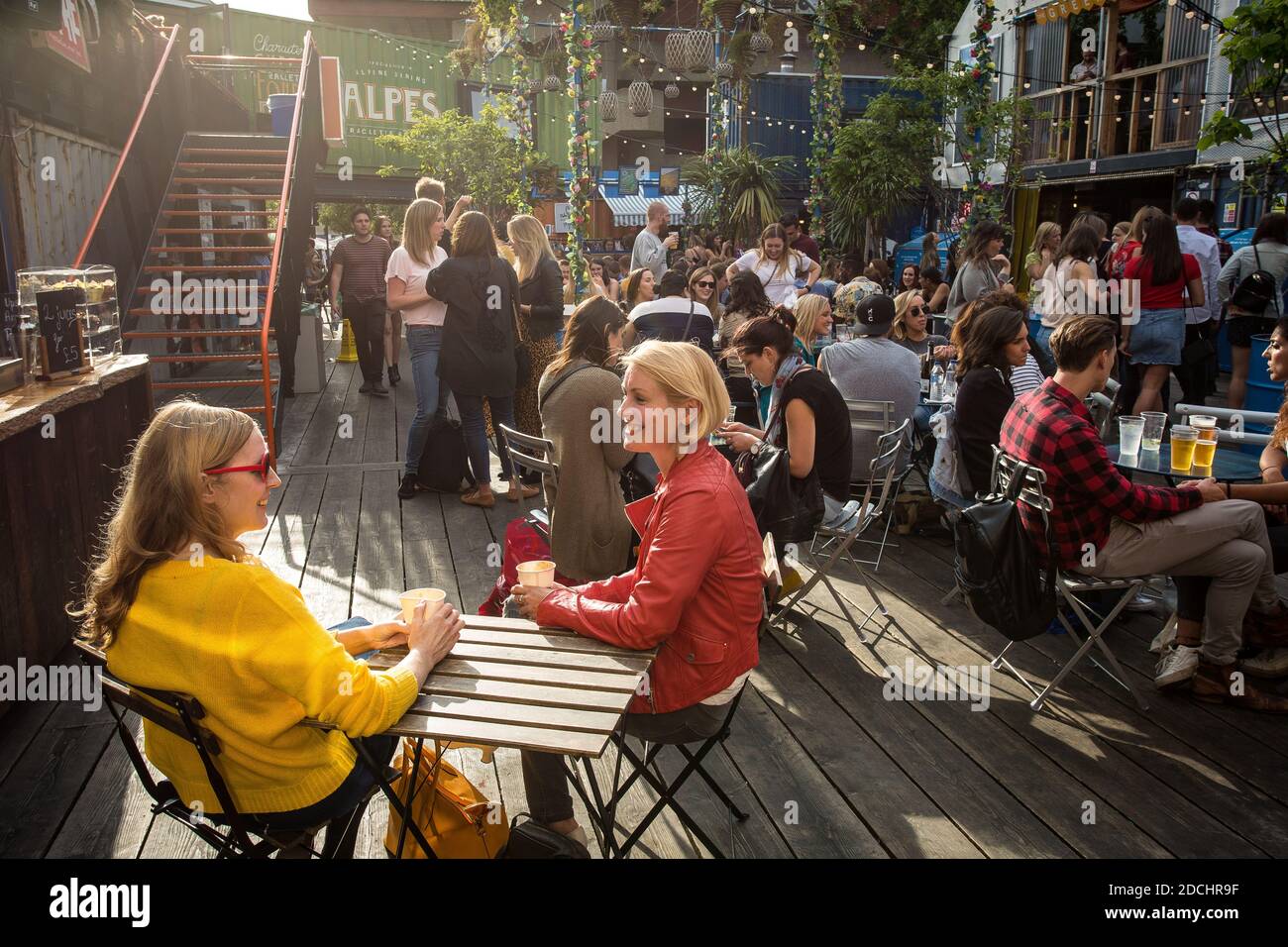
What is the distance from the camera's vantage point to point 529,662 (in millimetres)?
2217

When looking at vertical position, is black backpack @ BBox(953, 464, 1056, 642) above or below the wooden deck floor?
above

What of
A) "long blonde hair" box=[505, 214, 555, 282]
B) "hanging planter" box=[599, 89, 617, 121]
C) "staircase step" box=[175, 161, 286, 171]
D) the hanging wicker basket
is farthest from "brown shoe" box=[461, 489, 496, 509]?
the hanging wicker basket

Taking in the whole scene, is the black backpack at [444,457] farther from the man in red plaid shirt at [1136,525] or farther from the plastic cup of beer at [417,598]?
the plastic cup of beer at [417,598]

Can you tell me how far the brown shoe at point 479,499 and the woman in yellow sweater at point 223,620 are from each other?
13.9ft

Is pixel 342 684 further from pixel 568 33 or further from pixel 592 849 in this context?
pixel 568 33

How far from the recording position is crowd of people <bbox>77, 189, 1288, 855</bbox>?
1917 millimetres

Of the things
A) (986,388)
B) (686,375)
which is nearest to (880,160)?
(986,388)

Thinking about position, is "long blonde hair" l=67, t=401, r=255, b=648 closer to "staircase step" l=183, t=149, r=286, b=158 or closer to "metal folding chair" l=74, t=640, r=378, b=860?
"metal folding chair" l=74, t=640, r=378, b=860

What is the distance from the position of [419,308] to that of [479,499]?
139 centimetres

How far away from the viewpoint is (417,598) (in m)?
2.34

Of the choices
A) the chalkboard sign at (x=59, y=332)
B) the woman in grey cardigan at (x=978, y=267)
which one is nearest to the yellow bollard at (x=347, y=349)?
the woman in grey cardigan at (x=978, y=267)

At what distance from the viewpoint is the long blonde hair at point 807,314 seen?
5562mm

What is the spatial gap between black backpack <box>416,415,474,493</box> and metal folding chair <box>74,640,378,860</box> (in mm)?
4240

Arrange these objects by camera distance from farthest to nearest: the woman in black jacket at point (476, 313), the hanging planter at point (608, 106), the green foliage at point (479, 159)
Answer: the green foliage at point (479, 159) < the hanging planter at point (608, 106) < the woman in black jacket at point (476, 313)
